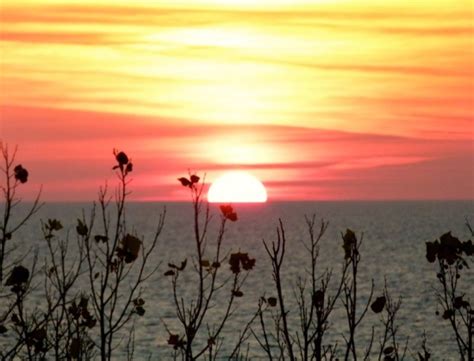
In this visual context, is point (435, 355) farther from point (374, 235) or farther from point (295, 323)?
point (374, 235)

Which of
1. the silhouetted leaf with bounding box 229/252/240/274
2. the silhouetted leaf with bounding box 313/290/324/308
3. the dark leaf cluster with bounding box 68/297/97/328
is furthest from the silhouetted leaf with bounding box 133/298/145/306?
the silhouetted leaf with bounding box 313/290/324/308

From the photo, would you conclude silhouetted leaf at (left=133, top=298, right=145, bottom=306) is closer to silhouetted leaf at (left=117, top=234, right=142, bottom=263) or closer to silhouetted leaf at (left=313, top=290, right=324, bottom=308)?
silhouetted leaf at (left=117, top=234, right=142, bottom=263)

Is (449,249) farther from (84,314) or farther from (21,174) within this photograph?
(21,174)

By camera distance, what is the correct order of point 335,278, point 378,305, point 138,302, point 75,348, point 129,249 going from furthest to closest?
point 335,278
point 138,302
point 378,305
point 75,348
point 129,249

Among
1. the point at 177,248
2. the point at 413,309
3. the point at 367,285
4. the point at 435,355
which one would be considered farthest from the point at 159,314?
the point at 177,248

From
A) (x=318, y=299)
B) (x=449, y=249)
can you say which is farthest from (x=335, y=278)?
(x=318, y=299)

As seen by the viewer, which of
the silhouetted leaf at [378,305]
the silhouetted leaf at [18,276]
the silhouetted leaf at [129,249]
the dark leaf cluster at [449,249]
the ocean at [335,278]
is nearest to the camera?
the silhouetted leaf at [18,276]

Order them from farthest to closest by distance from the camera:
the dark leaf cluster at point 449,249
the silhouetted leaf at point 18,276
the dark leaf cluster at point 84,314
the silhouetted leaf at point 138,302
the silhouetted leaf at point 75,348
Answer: the dark leaf cluster at point 449,249 < the dark leaf cluster at point 84,314 < the silhouetted leaf at point 138,302 < the silhouetted leaf at point 75,348 < the silhouetted leaf at point 18,276

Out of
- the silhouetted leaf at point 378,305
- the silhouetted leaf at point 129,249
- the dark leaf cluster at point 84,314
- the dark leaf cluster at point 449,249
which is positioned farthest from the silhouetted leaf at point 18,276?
the dark leaf cluster at point 449,249

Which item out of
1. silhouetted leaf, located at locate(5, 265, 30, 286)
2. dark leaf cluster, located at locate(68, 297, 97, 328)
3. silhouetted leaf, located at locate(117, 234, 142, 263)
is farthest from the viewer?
dark leaf cluster, located at locate(68, 297, 97, 328)

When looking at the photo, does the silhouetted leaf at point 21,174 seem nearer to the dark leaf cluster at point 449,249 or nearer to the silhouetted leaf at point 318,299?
the silhouetted leaf at point 318,299

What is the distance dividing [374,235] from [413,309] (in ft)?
365

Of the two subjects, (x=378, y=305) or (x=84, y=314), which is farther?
(x=84, y=314)

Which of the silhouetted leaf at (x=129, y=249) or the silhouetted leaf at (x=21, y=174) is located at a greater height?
the silhouetted leaf at (x=21, y=174)
